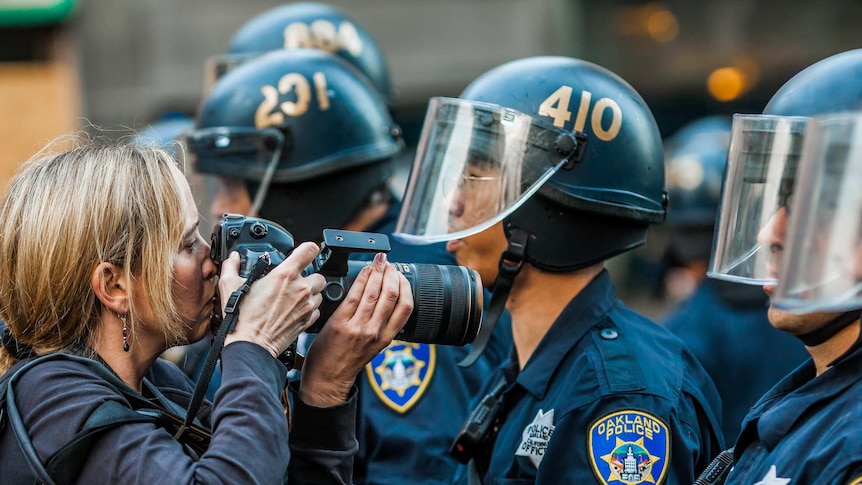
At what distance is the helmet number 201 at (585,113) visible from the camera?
297 centimetres

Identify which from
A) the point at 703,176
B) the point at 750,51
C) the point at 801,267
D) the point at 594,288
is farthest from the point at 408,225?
the point at 750,51

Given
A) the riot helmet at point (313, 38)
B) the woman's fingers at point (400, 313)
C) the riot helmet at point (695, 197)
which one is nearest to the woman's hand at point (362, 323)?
the woman's fingers at point (400, 313)

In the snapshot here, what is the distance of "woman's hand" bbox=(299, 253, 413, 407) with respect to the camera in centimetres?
233

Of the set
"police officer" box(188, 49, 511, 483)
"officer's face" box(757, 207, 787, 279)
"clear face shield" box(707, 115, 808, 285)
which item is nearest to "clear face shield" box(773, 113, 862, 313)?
"clear face shield" box(707, 115, 808, 285)

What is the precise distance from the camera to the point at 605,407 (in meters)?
2.56

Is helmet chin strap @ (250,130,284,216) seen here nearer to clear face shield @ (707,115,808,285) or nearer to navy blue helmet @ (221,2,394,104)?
navy blue helmet @ (221,2,394,104)

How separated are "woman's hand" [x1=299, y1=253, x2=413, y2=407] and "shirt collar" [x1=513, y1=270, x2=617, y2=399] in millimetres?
582

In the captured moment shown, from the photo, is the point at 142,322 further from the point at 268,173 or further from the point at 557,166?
the point at 268,173

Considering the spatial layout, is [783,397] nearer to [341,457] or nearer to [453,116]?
[341,457]

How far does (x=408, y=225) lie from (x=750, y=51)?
8974 mm

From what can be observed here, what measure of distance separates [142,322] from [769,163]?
1.38 meters

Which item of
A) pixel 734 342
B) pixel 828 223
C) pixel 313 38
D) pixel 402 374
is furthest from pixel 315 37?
pixel 828 223

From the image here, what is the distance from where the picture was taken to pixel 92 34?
11773mm

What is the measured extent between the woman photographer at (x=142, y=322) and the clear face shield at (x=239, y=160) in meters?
1.60
